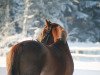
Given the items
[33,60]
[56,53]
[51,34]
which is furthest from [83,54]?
[33,60]

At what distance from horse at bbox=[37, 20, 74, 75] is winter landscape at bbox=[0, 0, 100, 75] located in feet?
46.3

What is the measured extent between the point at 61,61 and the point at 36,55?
524 millimetres

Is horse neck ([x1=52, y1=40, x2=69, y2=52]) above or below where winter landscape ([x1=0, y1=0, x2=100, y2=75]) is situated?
above

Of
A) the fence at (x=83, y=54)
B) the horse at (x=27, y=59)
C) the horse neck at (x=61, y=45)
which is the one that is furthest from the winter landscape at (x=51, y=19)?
the horse at (x=27, y=59)

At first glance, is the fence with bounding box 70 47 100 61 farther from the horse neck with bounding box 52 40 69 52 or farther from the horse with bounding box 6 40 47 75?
the horse with bounding box 6 40 47 75

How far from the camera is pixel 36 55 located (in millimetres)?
4188

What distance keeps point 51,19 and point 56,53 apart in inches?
883

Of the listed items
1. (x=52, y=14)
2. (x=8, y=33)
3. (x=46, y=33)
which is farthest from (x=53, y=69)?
(x=52, y=14)

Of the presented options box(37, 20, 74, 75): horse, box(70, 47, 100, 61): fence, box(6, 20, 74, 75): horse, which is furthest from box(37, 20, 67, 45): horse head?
box(70, 47, 100, 61): fence

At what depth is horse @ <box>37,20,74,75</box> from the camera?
172 inches

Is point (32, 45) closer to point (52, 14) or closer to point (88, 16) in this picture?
point (52, 14)

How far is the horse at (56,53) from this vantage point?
14.3ft

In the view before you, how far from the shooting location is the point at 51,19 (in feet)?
88.3

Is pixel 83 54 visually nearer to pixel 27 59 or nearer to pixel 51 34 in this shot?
pixel 51 34
